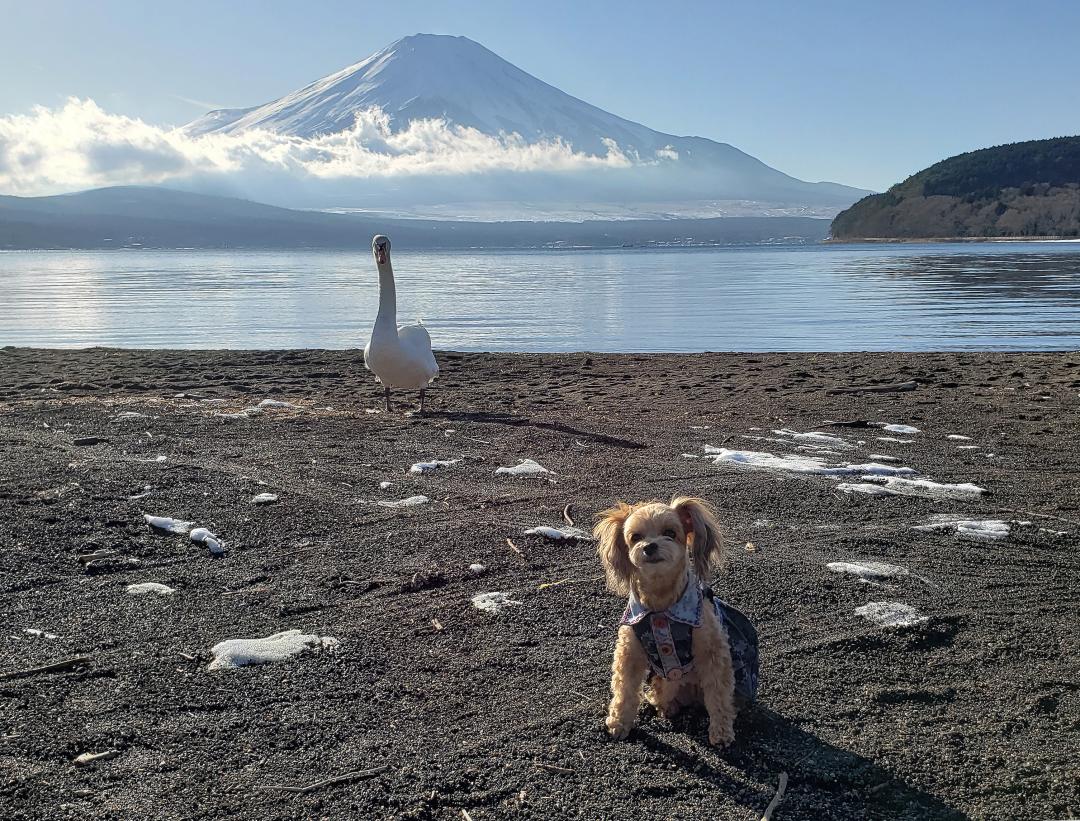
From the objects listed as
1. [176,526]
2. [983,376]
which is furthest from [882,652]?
[983,376]

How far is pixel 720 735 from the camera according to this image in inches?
142

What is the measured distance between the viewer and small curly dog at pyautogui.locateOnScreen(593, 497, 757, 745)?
3.51 metres

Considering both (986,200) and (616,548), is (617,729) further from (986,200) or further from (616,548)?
(986,200)

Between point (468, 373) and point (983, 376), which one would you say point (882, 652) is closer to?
point (983, 376)

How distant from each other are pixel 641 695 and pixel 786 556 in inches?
81.6

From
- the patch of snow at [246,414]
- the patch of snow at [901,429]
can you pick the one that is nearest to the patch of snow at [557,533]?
the patch of snow at [901,429]

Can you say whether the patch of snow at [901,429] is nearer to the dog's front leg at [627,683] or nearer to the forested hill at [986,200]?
the dog's front leg at [627,683]

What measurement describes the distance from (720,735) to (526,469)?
4.65m

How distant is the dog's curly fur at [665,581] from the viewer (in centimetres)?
348

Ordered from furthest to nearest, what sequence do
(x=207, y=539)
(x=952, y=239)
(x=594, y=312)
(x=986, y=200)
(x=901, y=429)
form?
(x=986, y=200) < (x=952, y=239) < (x=594, y=312) < (x=901, y=429) < (x=207, y=539)

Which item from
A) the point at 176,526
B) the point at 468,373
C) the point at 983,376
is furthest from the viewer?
the point at 468,373

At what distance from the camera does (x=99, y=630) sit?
4641mm

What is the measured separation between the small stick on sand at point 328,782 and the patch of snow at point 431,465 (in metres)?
4.70

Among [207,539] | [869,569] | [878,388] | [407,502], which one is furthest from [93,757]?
[878,388]
